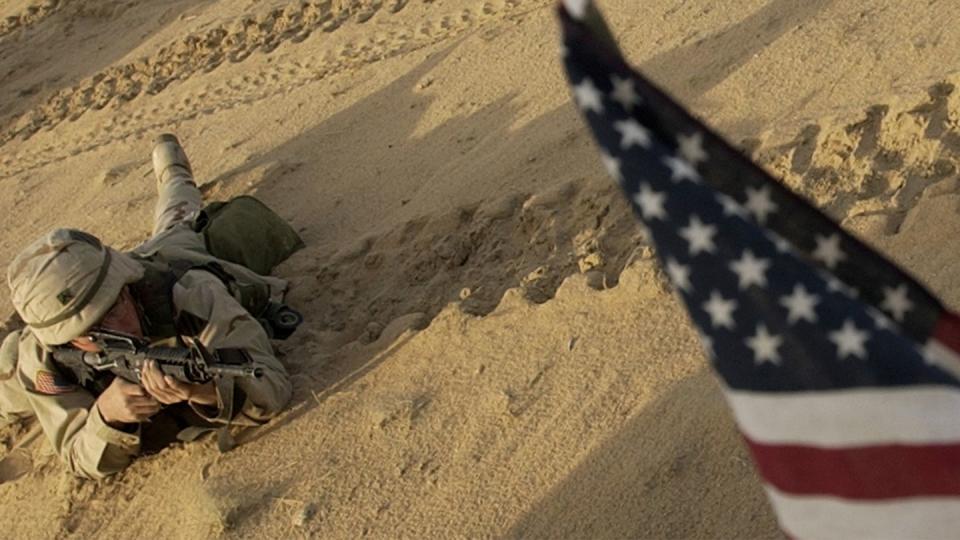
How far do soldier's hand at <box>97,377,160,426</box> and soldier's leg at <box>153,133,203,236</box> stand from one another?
1.47 metres

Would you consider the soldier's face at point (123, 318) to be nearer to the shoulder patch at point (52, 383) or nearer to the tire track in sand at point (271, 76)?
the shoulder patch at point (52, 383)

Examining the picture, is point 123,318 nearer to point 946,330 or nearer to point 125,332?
point 125,332

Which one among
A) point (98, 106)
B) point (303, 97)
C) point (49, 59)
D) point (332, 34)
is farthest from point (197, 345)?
point (49, 59)

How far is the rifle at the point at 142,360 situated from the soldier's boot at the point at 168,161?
209 centimetres

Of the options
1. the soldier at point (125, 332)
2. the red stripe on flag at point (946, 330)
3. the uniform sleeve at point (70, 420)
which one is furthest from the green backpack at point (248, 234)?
the red stripe on flag at point (946, 330)

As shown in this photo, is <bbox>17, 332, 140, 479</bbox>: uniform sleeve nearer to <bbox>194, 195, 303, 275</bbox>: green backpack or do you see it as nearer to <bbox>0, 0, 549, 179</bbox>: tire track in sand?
<bbox>194, 195, 303, 275</bbox>: green backpack

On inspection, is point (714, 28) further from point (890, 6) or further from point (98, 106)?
point (98, 106)

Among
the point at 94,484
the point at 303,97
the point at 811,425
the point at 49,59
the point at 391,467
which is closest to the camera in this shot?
the point at 811,425

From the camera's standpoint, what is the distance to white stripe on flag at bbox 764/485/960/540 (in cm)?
204

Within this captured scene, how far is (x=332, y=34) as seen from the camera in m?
8.01

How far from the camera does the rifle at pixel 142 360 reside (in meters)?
4.18

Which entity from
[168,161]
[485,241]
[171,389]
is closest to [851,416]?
[171,389]

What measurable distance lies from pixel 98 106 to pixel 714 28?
4598mm

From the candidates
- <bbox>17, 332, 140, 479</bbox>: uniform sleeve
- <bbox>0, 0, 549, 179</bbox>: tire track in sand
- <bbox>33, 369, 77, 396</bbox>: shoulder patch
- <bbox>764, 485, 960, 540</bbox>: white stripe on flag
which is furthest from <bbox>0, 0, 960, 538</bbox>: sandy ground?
<bbox>764, 485, 960, 540</bbox>: white stripe on flag
